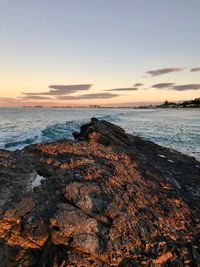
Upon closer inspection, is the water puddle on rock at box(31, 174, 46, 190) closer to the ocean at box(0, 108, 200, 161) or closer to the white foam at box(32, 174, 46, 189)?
the white foam at box(32, 174, 46, 189)

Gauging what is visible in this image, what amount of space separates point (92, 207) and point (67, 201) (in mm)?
564

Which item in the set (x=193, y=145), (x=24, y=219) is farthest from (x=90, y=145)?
(x=193, y=145)

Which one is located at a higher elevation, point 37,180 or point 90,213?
point 37,180

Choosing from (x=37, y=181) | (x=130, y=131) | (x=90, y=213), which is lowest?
(x=130, y=131)

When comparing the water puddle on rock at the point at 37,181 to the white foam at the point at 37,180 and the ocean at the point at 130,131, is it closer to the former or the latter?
the white foam at the point at 37,180

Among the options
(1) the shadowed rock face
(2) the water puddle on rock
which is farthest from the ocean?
(2) the water puddle on rock

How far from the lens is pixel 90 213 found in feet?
20.9

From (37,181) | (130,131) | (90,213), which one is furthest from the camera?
(130,131)

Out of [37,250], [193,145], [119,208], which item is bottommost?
[193,145]

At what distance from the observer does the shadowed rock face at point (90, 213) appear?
18.4 feet

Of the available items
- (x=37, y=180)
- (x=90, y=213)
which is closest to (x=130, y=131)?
(x=37, y=180)

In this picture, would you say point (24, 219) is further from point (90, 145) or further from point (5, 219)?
point (90, 145)

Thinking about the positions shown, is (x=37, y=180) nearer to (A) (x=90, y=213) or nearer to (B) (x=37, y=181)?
(B) (x=37, y=181)

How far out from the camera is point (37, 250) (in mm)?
5750
